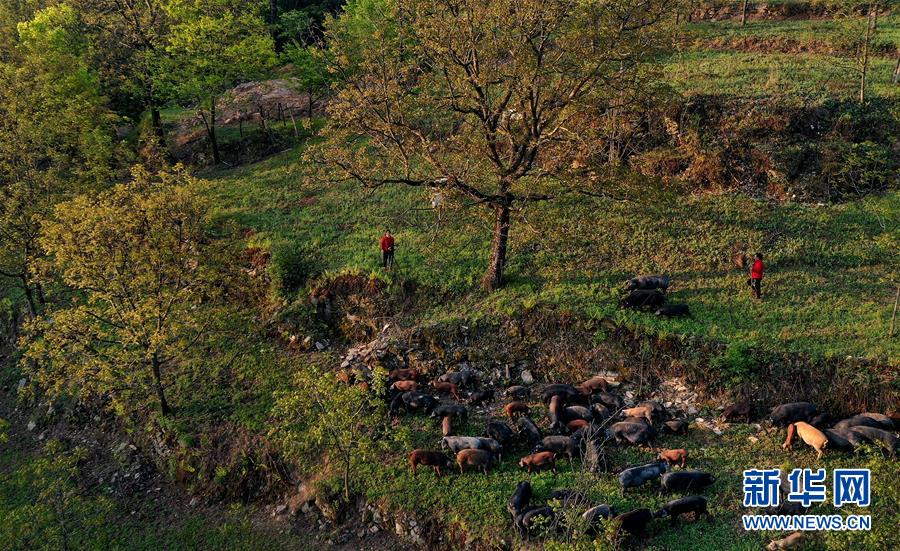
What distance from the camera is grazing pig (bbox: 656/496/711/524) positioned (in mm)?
16234

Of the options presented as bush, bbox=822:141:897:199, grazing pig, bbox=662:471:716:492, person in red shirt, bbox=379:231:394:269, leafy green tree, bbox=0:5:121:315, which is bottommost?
grazing pig, bbox=662:471:716:492

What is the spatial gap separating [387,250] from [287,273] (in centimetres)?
500

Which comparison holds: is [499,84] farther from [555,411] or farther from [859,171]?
[859,171]

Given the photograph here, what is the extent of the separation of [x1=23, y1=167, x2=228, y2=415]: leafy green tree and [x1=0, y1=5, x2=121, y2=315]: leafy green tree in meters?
3.77

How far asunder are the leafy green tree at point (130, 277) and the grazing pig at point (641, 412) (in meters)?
16.6

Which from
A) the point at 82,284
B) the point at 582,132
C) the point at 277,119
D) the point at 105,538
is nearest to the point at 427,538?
the point at 105,538

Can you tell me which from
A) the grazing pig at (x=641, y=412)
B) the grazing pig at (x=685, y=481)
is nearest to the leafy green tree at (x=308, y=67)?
the grazing pig at (x=641, y=412)

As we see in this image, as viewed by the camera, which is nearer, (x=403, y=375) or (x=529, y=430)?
(x=529, y=430)

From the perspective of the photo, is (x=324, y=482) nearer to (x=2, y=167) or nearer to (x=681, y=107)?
(x=2, y=167)

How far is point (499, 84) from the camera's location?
23.2m

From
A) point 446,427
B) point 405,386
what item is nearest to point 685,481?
point 446,427

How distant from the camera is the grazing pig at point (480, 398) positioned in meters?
22.0

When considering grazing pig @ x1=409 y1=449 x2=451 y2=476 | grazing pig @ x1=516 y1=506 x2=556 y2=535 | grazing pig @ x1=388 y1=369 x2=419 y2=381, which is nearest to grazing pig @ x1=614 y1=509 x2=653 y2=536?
grazing pig @ x1=516 y1=506 x2=556 y2=535

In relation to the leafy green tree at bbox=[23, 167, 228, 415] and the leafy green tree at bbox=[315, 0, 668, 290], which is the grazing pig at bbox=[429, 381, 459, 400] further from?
the leafy green tree at bbox=[23, 167, 228, 415]
